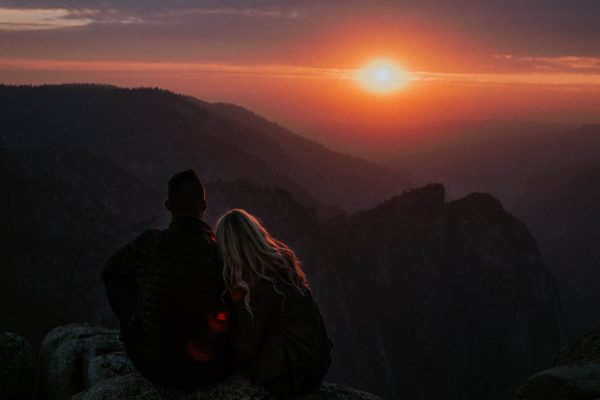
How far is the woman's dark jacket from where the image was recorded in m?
6.26

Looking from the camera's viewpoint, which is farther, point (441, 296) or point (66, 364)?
point (441, 296)

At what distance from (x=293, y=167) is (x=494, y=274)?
106045 millimetres

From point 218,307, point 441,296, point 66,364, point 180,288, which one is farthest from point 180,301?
point 441,296

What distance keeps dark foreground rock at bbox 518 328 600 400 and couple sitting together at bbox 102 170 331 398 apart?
475 centimetres

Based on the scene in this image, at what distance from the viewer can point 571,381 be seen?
8789 millimetres

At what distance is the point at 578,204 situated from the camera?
197375mm

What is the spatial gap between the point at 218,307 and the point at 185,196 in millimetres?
1444

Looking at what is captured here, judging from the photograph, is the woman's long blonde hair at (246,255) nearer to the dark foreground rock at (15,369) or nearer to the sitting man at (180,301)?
the sitting man at (180,301)

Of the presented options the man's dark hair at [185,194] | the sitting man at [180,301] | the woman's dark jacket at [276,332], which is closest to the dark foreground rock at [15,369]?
the sitting man at [180,301]

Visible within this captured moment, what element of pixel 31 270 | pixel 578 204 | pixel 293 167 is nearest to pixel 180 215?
pixel 31 270

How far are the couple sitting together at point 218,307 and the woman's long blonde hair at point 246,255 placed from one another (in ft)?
0.04

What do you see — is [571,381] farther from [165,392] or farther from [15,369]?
[15,369]

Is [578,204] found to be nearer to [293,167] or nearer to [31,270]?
[293,167]

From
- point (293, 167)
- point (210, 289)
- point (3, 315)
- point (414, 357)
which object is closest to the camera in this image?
point (210, 289)
